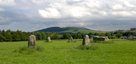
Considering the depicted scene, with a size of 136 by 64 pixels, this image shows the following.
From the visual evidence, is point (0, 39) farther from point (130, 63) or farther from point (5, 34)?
point (130, 63)

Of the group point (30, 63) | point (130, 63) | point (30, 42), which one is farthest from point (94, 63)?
point (30, 42)

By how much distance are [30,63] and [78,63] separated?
12.5 ft

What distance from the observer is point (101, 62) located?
10.0 meters

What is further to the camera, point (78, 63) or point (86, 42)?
point (86, 42)

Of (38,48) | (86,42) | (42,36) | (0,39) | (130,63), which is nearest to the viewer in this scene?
(130,63)

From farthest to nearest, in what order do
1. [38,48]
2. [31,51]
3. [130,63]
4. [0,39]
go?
[0,39], [38,48], [31,51], [130,63]

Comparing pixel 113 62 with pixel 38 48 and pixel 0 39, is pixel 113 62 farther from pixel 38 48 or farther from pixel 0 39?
pixel 0 39

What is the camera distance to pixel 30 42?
16.8 metres

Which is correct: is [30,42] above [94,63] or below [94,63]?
above

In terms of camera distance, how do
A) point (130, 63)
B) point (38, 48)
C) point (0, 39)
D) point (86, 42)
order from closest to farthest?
point (130, 63) < point (38, 48) < point (86, 42) < point (0, 39)

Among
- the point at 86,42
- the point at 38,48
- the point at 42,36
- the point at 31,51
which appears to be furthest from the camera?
the point at 42,36

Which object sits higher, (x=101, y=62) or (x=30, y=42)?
(x=30, y=42)

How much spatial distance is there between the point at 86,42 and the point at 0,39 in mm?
64431

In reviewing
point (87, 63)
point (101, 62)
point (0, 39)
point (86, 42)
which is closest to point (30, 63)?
point (87, 63)
